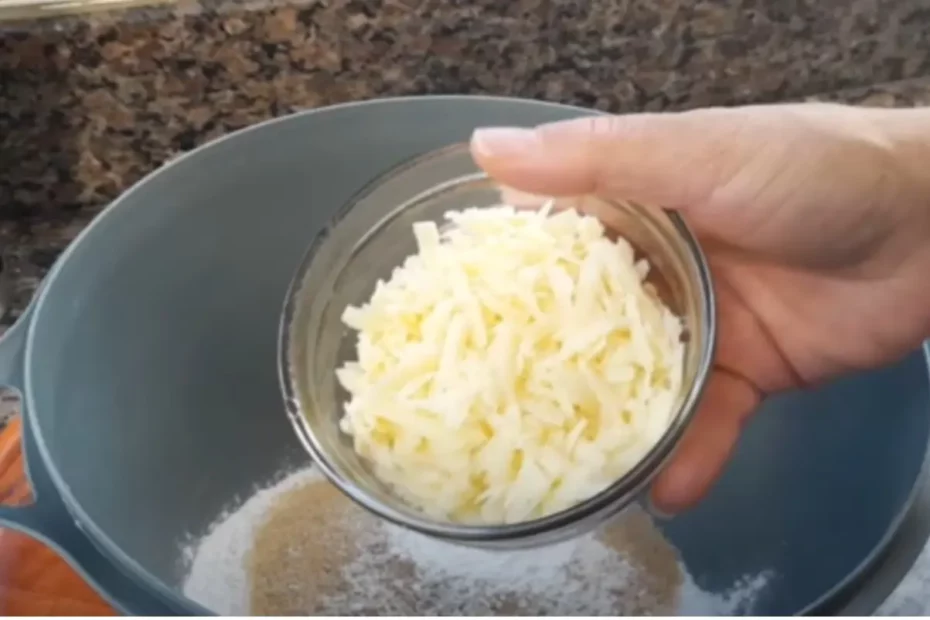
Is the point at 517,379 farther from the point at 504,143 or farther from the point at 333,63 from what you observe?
the point at 333,63

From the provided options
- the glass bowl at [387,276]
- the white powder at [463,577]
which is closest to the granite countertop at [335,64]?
the glass bowl at [387,276]

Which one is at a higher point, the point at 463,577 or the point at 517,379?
the point at 517,379

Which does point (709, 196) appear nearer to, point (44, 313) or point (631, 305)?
point (631, 305)

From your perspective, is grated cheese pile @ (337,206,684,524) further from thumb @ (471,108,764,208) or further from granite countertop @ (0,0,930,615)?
granite countertop @ (0,0,930,615)

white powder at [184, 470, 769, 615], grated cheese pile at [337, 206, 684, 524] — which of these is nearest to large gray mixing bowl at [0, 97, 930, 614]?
white powder at [184, 470, 769, 615]

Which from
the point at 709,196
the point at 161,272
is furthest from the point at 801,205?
the point at 161,272

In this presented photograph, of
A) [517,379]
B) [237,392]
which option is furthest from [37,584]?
[517,379]
